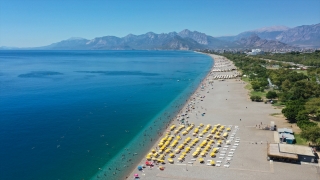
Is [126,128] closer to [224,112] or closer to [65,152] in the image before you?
[65,152]

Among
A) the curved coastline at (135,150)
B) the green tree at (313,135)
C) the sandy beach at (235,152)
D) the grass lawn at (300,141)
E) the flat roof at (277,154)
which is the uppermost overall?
the green tree at (313,135)

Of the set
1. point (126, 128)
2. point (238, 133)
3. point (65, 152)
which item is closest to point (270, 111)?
point (238, 133)

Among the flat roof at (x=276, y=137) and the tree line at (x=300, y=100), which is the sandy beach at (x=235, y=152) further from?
the tree line at (x=300, y=100)

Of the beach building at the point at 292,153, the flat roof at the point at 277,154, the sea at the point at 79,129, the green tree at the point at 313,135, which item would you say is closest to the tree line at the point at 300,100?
the green tree at the point at 313,135

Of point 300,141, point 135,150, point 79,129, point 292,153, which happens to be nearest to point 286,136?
point 300,141

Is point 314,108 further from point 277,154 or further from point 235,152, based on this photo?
point 235,152

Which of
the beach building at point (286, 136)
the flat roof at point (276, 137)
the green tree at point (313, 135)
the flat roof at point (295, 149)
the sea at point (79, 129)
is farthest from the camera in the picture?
the flat roof at point (276, 137)

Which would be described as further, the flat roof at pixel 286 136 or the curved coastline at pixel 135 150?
the flat roof at pixel 286 136

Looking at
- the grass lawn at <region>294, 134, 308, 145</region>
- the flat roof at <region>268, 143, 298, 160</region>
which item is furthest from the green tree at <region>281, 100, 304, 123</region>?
the flat roof at <region>268, 143, 298, 160</region>
